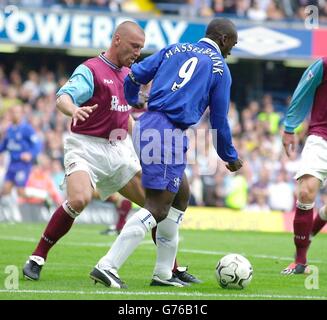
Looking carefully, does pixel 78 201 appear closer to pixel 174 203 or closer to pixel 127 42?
pixel 174 203

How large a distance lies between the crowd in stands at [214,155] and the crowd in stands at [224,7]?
2.20m

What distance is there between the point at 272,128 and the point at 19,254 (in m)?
14.4

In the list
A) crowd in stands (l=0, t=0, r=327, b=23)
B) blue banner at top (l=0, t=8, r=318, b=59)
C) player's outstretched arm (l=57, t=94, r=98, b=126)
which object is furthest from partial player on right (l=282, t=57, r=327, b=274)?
crowd in stands (l=0, t=0, r=327, b=23)

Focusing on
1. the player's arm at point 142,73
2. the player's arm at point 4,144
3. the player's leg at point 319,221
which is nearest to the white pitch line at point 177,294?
the player's arm at point 142,73

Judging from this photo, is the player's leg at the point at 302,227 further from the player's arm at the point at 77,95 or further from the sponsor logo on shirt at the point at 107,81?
the player's arm at the point at 77,95

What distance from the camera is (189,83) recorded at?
8.25 meters

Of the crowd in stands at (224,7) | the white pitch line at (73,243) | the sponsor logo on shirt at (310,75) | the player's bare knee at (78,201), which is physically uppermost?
the crowd in stands at (224,7)

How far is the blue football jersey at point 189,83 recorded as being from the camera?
824 cm

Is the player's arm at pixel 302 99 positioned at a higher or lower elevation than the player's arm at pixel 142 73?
lower

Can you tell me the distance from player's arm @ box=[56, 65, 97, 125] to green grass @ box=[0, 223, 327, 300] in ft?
4.80

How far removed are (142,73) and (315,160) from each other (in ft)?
7.41
